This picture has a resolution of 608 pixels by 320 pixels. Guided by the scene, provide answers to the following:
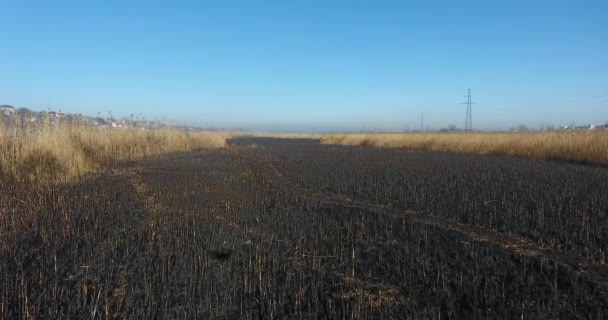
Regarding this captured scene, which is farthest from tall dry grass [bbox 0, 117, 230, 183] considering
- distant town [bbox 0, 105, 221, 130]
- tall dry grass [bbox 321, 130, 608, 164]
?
tall dry grass [bbox 321, 130, 608, 164]

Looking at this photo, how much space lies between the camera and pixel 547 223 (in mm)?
5516

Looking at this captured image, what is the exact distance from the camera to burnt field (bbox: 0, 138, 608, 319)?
121 inches

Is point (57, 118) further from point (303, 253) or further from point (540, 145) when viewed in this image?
point (540, 145)

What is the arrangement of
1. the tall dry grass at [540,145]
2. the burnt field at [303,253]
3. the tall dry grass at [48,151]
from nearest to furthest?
the burnt field at [303,253] → the tall dry grass at [48,151] → the tall dry grass at [540,145]

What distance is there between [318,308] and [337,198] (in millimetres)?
4676

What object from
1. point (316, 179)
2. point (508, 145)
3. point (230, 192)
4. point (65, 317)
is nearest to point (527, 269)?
point (65, 317)

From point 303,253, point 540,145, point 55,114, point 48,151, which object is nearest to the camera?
point 303,253

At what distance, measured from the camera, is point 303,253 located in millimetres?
4309

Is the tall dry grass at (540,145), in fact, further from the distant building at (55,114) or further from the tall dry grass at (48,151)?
the distant building at (55,114)

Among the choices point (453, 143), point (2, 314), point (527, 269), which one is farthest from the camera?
point (453, 143)

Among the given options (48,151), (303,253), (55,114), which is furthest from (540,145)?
(55,114)

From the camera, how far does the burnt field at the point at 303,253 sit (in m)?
3.08

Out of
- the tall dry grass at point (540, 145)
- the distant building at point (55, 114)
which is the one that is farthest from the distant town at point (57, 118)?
the tall dry grass at point (540, 145)

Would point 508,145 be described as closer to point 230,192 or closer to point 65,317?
point 230,192
